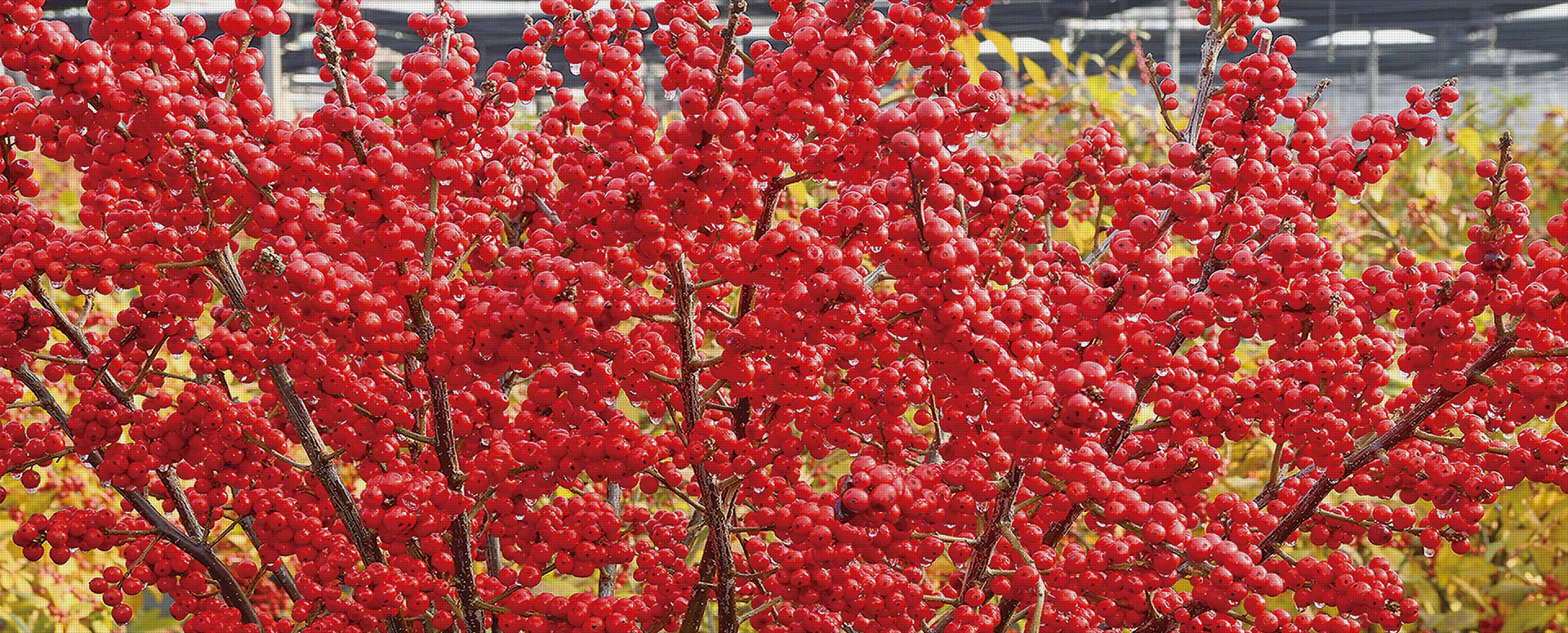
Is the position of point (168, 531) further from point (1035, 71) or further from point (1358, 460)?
point (1035, 71)

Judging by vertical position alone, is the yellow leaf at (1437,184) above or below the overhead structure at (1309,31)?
below

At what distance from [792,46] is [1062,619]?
0.56 metres

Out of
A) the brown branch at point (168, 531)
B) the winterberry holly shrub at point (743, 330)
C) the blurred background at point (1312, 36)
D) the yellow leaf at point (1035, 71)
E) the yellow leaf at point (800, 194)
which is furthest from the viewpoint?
the blurred background at point (1312, 36)

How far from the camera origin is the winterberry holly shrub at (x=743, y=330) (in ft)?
2.97

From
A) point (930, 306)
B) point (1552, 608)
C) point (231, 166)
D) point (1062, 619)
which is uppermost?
point (231, 166)

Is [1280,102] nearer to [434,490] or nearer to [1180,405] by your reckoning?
[1180,405]

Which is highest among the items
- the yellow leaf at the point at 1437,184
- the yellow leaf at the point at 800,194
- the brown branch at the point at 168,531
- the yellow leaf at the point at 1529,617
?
the yellow leaf at the point at 800,194

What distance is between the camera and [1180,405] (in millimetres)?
958

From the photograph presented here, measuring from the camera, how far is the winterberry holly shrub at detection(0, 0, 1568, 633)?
90cm

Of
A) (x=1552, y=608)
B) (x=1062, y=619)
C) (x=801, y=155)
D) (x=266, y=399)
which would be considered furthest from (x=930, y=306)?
(x=1552, y=608)

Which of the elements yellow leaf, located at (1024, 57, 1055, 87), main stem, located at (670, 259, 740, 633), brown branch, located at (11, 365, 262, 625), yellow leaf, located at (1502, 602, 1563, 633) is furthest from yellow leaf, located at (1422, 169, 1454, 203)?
brown branch, located at (11, 365, 262, 625)

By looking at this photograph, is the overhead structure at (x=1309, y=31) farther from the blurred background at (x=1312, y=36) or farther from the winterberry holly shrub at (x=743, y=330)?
the winterberry holly shrub at (x=743, y=330)

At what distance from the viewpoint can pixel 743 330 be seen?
3.16 ft

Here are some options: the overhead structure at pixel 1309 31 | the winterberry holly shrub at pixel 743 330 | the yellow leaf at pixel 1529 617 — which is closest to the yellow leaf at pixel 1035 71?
the overhead structure at pixel 1309 31
